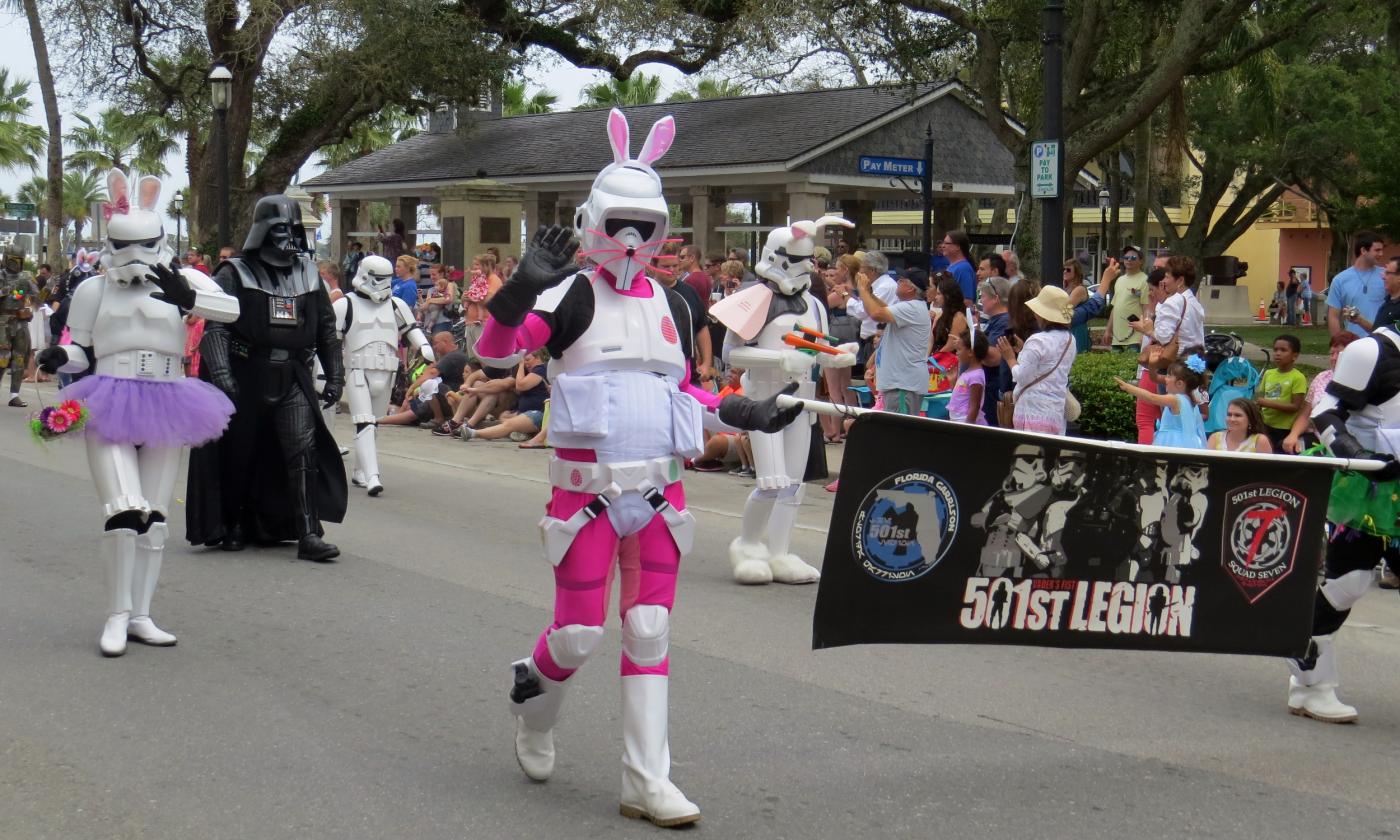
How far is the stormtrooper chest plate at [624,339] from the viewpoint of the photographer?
16.4 feet

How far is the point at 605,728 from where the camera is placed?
19.5ft

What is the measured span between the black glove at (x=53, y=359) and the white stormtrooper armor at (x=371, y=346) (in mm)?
4752

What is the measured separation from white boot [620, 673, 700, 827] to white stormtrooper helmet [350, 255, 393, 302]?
25.9 ft

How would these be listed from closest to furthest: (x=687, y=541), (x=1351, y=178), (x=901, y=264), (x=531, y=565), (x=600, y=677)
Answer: (x=687, y=541) < (x=600, y=677) < (x=531, y=565) < (x=901, y=264) < (x=1351, y=178)

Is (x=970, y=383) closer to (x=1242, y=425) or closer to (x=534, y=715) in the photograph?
(x=1242, y=425)

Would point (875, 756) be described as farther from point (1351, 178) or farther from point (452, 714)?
point (1351, 178)

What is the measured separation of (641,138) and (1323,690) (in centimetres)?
2560

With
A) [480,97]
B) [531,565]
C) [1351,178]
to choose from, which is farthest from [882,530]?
[1351,178]

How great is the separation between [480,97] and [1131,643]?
A: 3060 cm

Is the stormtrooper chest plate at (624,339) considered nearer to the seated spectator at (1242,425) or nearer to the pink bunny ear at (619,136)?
the pink bunny ear at (619,136)

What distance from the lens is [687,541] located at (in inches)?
197

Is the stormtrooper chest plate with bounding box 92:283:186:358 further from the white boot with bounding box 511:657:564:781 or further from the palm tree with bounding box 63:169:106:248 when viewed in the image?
the palm tree with bounding box 63:169:106:248

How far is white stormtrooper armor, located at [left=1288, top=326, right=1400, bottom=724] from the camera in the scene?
5910 mm

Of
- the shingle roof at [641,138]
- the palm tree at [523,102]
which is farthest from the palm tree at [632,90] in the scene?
the shingle roof at [641,138]
